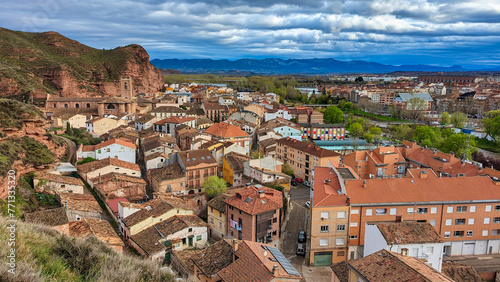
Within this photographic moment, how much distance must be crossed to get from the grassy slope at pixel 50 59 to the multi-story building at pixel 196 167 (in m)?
34.8

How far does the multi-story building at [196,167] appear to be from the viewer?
90.6 ft

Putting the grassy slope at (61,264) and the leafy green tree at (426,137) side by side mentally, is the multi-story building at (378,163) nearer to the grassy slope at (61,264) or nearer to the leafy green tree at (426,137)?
the leafy green tree at (426,137)

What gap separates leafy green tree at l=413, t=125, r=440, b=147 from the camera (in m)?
44.5

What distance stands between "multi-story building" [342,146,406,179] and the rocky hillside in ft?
145

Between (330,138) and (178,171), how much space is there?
1308 inches

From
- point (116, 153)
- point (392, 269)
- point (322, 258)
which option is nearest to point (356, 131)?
point (116, 153)

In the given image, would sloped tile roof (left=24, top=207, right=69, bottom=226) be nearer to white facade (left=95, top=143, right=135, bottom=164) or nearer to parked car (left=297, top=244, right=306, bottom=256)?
parked car (left=297, top=244, right=306, bottom=256)

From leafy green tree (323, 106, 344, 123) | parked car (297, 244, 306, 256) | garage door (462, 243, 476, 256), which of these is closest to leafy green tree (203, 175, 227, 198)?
parked car (297, 244, 306, 256)

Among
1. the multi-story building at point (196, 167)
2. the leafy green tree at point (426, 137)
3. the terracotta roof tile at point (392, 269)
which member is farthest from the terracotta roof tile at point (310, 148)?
the terracotta roof tile at point (392, 269)

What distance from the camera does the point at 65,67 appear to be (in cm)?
6631

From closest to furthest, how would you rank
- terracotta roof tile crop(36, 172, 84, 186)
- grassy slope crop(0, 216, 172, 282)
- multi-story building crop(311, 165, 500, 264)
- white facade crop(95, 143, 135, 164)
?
1. grassy slope crop(0, 216, 172, 282)
2. multi-story building crop(311, 165, 500, 264)
3. terracotta roof tile crop(36, 172, 84, 186)
4. white facade crop(95, 143, 135, 164)

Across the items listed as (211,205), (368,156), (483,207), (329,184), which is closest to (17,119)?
(211,205)

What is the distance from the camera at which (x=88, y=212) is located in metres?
19.7

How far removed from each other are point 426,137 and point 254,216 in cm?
3537
